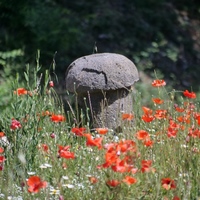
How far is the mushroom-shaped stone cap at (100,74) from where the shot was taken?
5.60 m

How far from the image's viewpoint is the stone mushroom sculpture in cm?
560

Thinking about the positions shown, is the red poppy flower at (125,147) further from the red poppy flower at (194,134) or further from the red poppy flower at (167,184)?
the red poppy flower at (194,134)

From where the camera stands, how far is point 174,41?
11797 millimetres

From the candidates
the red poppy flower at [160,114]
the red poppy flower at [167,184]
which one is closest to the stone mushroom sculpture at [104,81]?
the red poppy flower at [160,114]

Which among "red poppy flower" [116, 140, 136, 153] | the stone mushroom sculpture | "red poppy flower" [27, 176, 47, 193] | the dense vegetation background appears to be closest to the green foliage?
the dense vegetation background

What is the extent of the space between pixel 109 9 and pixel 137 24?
562mm

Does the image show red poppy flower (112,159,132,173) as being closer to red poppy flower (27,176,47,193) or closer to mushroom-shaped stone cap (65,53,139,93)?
red poppy flower (27,176,47,193)

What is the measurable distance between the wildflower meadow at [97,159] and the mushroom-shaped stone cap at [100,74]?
61 centimetres

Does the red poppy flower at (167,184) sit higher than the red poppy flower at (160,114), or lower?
higher

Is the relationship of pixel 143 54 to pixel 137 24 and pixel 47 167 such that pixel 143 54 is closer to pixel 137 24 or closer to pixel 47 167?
pixel 137 24

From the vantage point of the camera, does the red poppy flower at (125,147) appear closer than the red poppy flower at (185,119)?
Yes

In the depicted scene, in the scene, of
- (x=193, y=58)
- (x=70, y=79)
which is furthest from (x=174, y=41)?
(x=70, y=79)

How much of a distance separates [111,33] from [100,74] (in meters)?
5.66

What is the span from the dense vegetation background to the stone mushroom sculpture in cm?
285
